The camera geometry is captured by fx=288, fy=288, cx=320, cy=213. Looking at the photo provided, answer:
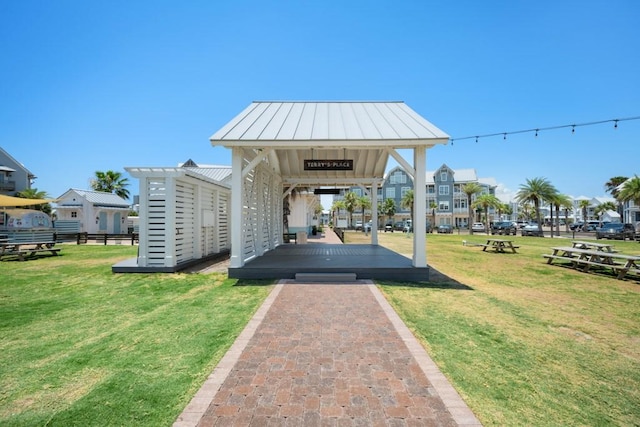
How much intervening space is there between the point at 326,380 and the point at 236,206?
6151mm

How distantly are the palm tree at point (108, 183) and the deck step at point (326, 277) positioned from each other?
41.9 meters

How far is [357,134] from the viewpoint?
8234mm

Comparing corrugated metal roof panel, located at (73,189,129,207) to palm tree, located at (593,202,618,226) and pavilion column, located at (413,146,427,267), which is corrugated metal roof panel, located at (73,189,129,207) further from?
palm tree, located at (593,202,618,226)

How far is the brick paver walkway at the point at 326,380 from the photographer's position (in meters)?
2.58

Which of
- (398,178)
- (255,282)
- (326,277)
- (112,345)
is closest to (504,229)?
(398,178)

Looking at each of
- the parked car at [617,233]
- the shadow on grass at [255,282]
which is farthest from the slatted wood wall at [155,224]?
the parked car at [617,233]

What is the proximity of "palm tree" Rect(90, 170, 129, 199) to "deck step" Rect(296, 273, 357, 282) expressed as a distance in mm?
41942

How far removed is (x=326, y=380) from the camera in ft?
10.4

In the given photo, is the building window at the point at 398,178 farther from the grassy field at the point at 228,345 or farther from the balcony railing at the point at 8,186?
the balcony railing at the point at 8,186

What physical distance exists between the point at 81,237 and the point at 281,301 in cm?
2335

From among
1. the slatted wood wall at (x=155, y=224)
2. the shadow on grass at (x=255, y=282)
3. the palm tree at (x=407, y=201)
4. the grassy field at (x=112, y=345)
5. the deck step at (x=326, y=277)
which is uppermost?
the palm tree at (x=407, y=201)

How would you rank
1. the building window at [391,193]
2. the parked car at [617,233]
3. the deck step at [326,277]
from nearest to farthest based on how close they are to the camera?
the deck step at [326,277]
the parked car at [617,233]
the building window at [391,193]

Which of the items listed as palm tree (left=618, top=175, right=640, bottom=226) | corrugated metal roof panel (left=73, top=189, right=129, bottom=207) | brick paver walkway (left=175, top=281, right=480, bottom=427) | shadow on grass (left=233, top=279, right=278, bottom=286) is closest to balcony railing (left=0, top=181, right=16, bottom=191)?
corrugated metal roof panel (left=73, top=189, right=129, bottom=207)

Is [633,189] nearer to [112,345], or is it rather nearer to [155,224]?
[155,224]
